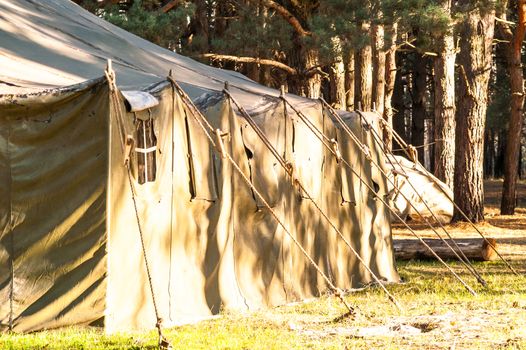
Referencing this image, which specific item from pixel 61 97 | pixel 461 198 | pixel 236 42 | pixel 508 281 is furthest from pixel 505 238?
pixel 61 97

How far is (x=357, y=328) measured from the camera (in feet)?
27.0

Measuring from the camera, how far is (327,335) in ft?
26.1

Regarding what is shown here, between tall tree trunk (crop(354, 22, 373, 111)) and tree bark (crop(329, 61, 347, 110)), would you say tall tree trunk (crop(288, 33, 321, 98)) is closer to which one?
tree bark (crop(329, 61, 347, 110))

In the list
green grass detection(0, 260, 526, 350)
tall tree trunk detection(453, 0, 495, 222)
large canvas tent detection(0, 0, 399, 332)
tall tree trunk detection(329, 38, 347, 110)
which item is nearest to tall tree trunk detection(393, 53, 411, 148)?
tall tree trunk detection(329, 38, 347, 110)

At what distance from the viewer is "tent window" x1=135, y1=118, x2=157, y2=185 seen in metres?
8.42

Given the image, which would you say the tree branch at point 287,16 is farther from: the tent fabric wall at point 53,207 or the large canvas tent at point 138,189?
the tent fabric wall at point 53,207

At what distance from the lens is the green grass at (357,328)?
7.41 meters

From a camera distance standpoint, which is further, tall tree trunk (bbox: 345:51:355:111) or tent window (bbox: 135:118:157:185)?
tall tree trunk (bbox: 345:51:355:111)

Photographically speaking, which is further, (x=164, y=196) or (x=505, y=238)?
(x=505, y=238)

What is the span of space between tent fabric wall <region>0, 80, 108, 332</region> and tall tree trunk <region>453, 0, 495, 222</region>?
1315 centimetres

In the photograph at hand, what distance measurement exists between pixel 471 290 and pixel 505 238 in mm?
7427

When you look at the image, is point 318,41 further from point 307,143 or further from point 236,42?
point 307,143

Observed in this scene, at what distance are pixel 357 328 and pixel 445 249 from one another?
20.2 feet

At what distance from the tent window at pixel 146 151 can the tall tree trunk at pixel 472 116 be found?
40.5 ft
